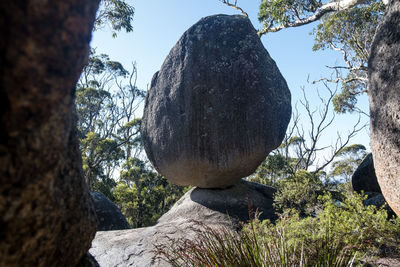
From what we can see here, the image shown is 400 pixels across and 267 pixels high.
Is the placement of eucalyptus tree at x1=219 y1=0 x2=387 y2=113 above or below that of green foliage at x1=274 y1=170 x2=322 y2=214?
above

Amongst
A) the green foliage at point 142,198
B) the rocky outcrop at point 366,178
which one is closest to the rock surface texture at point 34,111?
the rocky outcrop at point 366,178

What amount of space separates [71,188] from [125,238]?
12.9ft

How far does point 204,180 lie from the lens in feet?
20.7

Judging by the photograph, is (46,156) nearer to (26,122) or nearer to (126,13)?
(26,122)

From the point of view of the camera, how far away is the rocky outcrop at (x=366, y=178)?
799 cm

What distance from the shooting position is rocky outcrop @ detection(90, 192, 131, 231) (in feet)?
22.4

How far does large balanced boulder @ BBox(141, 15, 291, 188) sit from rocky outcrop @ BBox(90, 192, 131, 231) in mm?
1883

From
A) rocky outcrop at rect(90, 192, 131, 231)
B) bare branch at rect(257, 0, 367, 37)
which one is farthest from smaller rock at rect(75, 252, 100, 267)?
bare branch at rect(257, 0, 367, 37)

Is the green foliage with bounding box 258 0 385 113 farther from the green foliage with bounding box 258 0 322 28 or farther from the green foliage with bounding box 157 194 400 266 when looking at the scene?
the green foliage with bounding box 157 194 400 266

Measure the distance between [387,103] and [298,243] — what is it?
1.70 m

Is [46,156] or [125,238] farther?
[125,238]

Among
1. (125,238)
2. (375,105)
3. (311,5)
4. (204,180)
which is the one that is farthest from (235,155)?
(311,5)

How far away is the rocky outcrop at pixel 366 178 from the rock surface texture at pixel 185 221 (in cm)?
329

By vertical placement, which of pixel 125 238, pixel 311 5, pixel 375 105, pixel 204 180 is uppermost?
pixel 311 5
